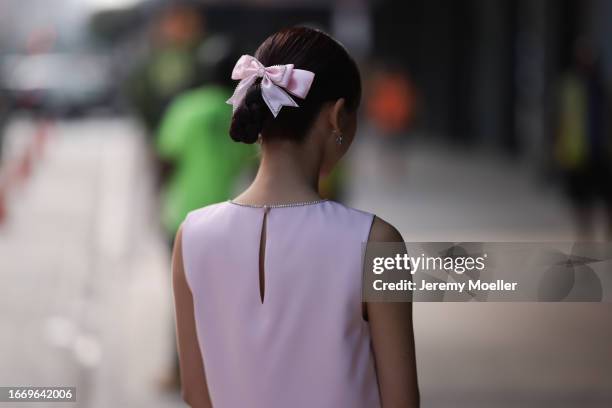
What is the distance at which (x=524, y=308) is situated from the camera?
9.20m

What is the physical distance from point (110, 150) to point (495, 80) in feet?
27.5

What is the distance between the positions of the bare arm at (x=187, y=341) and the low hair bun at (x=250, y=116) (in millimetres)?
222

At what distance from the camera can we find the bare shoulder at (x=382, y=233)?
226cm

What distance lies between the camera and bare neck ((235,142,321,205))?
7.81ft

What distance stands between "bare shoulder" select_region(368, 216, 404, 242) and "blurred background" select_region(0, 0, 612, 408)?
3760mm

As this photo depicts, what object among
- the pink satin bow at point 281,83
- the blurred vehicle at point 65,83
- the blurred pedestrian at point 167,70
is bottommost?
the pink satin bow at point 281,83

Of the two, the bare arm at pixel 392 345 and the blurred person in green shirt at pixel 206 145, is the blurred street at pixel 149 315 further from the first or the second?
the bare arm at pixel 392 345

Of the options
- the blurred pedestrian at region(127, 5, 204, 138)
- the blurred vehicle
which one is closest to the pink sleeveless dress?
the blurred pedestrian at region(127, 5, 204, 138)

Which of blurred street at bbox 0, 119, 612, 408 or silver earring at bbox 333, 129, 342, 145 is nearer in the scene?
silver earring at bbox 333, 129, 342, 145

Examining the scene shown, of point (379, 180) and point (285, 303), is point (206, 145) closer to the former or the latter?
point (285, 303)

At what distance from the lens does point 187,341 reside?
2510 mm

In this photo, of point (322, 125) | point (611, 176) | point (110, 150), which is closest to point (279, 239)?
point (322, 125)

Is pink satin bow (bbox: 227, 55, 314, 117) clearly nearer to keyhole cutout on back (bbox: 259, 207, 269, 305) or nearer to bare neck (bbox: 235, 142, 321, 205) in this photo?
bare neck (bbox: 235, 142, 321, 205)

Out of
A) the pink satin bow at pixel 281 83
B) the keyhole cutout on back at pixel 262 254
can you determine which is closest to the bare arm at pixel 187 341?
the keyhole cutout on back at pixel 262 254
